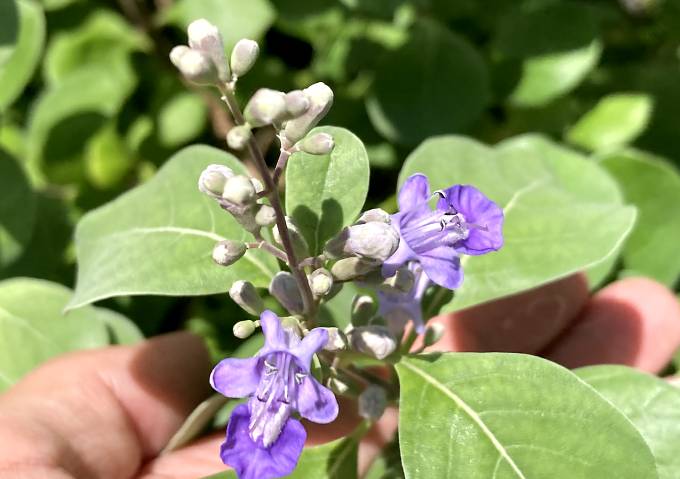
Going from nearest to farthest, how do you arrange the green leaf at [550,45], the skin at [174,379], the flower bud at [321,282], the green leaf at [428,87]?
the flower bud at [321,282], the skin at [174,379], the green leaf at [428,87], the green leaf at [550,45]

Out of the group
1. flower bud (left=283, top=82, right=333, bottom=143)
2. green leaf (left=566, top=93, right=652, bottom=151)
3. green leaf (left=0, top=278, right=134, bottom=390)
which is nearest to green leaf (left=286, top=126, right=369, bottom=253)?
flower bud (left=283, top=82, right=333, bottom=143)

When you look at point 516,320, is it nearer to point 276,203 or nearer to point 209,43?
point 276,203

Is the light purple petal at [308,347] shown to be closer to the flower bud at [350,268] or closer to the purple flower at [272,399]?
the purple flower at [272,399]

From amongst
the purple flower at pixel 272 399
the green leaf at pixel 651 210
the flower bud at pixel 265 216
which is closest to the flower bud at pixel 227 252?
the flower bud at pixel 265 216

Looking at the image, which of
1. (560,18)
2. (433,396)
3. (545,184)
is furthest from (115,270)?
(560,18)

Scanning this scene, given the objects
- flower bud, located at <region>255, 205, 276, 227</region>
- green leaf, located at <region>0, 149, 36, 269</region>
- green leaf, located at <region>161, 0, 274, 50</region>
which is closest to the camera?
flower bud, located at <region>255, 205, 276, 227</region>

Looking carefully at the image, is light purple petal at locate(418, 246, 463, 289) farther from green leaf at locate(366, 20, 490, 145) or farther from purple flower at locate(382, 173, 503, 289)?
green leaf at locate(366, 20, 490, 145)
